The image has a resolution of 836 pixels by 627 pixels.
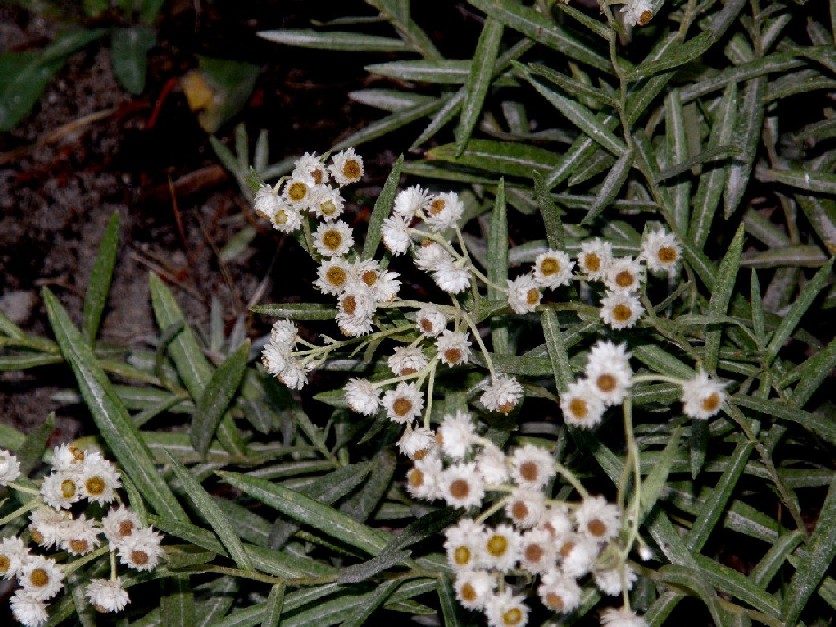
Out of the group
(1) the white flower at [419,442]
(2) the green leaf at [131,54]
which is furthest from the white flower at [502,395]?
(2) the green leaf at [131,54]

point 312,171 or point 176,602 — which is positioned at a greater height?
point 312,171

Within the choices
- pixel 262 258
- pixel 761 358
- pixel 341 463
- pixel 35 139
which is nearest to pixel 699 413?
pixel 761 358

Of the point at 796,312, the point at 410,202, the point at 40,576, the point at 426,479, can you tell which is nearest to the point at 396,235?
the point at 410,202

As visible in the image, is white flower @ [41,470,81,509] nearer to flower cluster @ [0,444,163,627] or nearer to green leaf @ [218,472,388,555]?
flower cluster @ [0,444,163,627]

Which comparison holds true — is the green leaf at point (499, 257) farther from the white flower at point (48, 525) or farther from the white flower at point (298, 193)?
the white flower at point (48, 525)

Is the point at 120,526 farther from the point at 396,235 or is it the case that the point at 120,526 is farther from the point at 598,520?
the point at 598,520

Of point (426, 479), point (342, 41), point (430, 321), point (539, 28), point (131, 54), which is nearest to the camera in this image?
point (426, 479)

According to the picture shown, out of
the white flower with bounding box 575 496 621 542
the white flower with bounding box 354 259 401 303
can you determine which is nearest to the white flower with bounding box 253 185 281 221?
the white flower with bounding box 354 259 401 303
